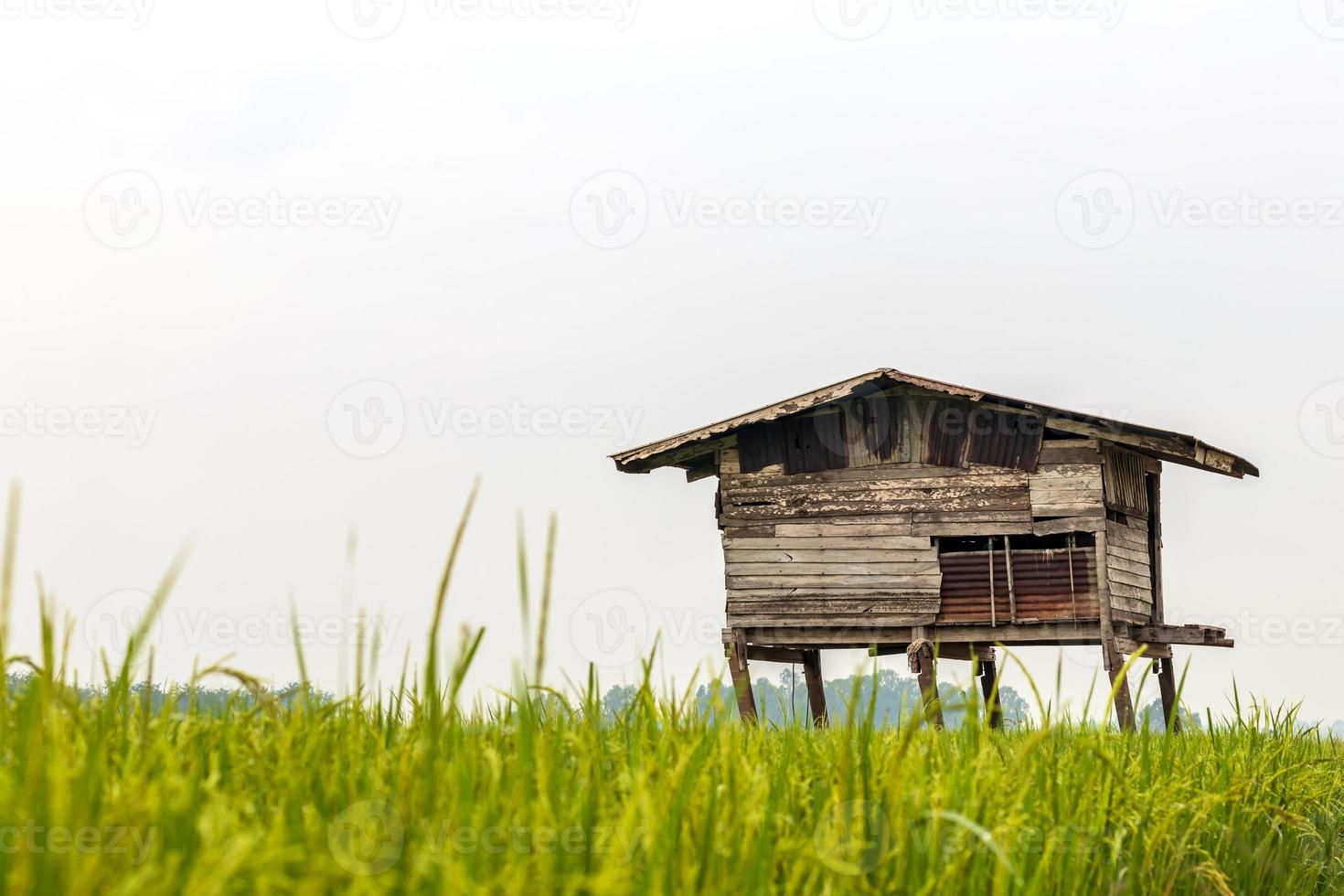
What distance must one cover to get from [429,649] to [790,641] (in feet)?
56.7

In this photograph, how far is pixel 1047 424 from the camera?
1795 centimetres

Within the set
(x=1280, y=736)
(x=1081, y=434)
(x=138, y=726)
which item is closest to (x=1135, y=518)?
(x=1081, y=434)

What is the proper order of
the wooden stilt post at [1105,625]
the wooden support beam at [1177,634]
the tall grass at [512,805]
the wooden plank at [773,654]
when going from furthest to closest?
the wooden plank at [773,654] < the wooden support beam at [1177,634] < the wooden stilt post at [1105,625] < the tall grass at [512,805]

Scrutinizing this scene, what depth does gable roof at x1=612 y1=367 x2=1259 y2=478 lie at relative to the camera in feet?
57.4

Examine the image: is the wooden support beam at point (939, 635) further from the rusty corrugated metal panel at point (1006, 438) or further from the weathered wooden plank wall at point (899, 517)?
the rusty corrugated metal panel at point (1006, 438)

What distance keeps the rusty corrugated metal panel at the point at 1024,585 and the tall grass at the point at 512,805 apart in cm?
1356

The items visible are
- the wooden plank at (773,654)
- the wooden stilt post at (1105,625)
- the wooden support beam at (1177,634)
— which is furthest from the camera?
the wooden plank at (773,654)

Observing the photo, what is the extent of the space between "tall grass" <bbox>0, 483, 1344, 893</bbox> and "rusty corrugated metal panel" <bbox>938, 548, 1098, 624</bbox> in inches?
534

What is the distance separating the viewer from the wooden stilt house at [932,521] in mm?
17828

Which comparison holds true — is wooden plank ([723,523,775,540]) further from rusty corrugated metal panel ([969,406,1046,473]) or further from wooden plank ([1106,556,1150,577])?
wooden plank ([1106,556,1150,577])

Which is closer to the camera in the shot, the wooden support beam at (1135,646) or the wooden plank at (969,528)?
the wooden support beam at (1135,646)

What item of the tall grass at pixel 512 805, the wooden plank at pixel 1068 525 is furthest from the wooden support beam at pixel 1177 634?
the tall grass at pixel 512 805

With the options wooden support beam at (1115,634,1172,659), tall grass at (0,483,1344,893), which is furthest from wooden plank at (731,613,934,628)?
tall grass at (0,483,1344,893)

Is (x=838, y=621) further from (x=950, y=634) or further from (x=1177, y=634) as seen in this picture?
(x=1177, y=634)
